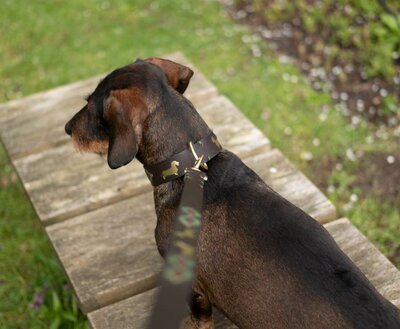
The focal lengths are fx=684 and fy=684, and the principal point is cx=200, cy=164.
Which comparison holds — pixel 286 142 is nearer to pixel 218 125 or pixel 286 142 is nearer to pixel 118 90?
pixel 218 125

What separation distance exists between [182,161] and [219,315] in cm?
110

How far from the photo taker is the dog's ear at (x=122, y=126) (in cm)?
351

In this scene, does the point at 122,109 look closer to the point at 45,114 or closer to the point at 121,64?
the point at 45,114

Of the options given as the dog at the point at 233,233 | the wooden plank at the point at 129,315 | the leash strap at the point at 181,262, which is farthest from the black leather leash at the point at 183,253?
→ the wooden plank at the point at 129,315

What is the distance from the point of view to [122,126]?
140 inches

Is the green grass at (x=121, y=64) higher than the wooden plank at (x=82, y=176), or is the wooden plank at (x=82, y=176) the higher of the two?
the wooden plank at (x=82, y=176)

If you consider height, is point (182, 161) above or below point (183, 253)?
below

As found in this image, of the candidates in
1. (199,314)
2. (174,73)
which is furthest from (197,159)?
(199,314)

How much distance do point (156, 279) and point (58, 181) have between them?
4.39 ft

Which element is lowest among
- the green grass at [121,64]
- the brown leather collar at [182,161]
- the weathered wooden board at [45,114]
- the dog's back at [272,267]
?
the green grass at [121,64]

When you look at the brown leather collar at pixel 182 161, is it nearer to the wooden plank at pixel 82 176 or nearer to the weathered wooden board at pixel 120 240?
the weathered wooden board at pixel 120 240

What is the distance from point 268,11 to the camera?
852 centimetres

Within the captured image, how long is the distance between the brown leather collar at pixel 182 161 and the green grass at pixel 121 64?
5.49 ft

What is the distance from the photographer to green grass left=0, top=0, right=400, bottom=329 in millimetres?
5539
